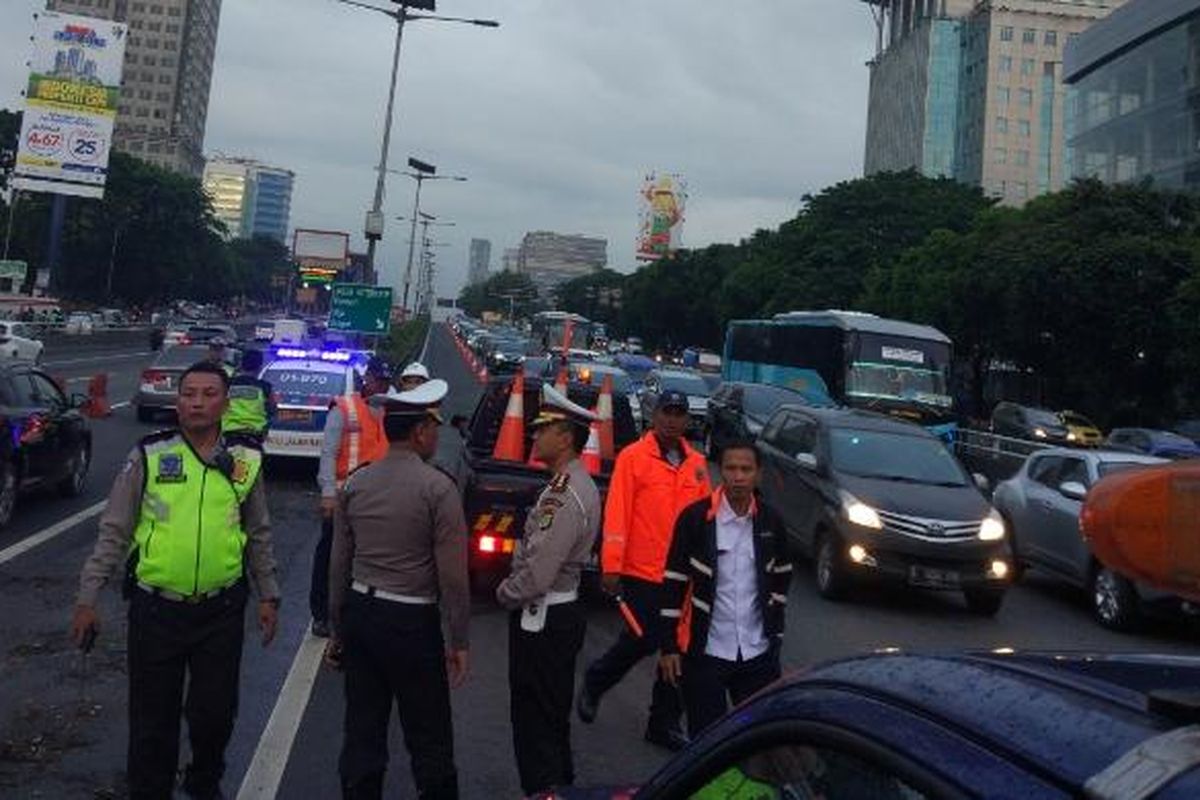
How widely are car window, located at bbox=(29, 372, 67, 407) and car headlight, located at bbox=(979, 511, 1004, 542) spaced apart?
915cm

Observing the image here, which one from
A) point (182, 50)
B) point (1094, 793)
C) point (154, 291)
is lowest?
point (1094, 793)

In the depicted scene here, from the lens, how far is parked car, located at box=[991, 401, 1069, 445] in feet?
119

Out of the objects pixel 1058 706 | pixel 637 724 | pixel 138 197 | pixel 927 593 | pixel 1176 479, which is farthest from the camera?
pixel 138 197

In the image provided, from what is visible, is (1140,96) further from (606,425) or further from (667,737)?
(667,737)

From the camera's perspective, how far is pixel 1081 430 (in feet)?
120

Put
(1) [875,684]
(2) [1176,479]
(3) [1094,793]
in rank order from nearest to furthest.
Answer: (3) [1094,793]
(1) [875,684]
(2) [1176,479]

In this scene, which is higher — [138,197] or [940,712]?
[138,197]

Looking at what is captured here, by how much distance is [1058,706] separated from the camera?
167 cm

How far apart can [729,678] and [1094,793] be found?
3541 millimetres

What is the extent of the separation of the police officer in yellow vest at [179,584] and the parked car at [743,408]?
52.2 ft

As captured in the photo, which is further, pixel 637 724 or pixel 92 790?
pixel 637 724

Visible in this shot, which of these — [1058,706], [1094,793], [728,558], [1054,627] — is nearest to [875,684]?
[1058,706]

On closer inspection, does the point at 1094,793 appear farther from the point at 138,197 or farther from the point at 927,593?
the point at 138,197

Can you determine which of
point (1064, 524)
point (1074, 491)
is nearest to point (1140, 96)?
point (1064, 524)
